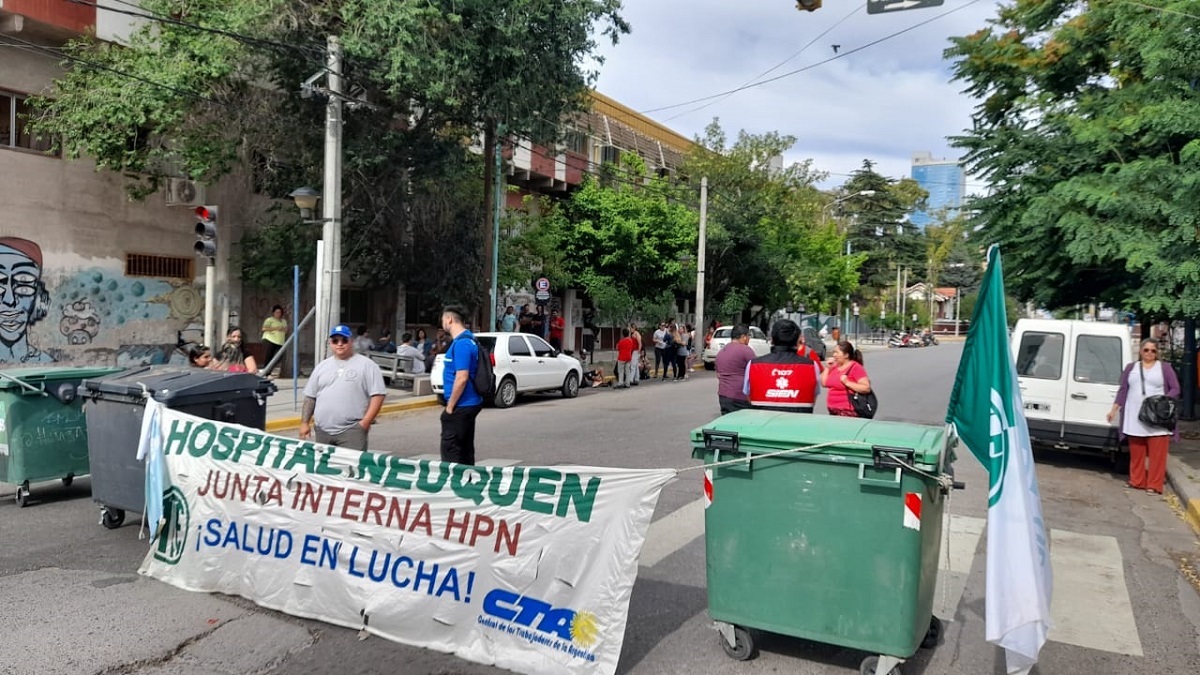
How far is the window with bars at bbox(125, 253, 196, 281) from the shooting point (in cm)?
1755

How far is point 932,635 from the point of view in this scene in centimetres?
475

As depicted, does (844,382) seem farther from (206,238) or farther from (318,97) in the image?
(318,97)

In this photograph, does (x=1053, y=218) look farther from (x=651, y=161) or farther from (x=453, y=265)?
(x=651, y=161)

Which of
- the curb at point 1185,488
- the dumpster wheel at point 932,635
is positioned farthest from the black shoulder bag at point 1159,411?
the dumpster wheel at point 932,635

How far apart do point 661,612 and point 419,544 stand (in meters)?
1.60

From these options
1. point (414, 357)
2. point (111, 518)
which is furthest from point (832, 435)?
point (414, 357)

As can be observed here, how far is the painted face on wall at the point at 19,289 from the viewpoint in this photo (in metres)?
15.1

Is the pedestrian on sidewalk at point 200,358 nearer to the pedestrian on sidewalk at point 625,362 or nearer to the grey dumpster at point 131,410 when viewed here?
the grey dumpster at point 131,410

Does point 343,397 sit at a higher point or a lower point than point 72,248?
lower

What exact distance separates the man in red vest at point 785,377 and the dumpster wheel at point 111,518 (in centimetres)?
543

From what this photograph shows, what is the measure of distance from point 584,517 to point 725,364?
5.22 metres

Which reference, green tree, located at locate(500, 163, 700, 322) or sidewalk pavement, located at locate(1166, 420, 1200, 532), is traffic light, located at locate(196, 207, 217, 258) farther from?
green tree, located at locate(500, 163, 700, 322)

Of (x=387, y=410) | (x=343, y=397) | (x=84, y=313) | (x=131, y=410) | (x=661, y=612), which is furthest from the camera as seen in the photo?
(x=84, y=313)

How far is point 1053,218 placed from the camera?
501 inches
